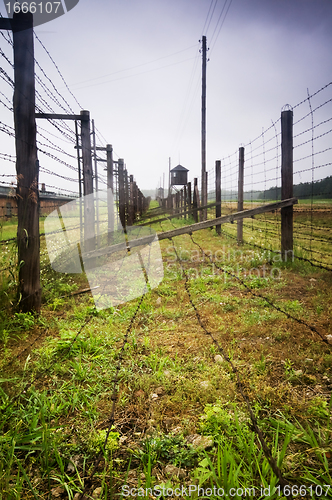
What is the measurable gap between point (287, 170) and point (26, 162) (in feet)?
14.7

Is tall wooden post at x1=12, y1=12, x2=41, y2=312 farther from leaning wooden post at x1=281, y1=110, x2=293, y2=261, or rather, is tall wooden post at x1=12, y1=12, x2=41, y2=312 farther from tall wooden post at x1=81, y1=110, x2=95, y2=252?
leaning wooden post at x1=281, y1=110, x2=293, y2=261

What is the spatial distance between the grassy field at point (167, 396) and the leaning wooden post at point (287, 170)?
1.66 meters

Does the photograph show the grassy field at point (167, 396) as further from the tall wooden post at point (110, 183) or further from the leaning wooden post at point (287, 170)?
the tall wooden post at point (110, 183)

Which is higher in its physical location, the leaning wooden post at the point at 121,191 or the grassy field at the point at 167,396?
the leaning wooden post at the point at 121,191

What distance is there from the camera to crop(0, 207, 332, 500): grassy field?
138cm

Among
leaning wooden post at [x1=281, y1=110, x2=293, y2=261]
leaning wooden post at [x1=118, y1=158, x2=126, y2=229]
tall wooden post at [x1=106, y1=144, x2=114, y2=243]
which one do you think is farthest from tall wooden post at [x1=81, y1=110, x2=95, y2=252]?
leaning wooden post at [x1=118, y1=158, x2=126, y2=229]

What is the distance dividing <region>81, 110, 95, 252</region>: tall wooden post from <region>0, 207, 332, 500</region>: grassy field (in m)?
3.12

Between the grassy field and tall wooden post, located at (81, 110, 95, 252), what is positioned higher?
tall wooden post, located at (81, 110, 95, 252)

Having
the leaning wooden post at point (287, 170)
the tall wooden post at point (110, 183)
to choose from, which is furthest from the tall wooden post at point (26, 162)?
the tall wooden post at point (110, 183)

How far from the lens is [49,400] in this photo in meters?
1.96

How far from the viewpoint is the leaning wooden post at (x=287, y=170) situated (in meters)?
5.02

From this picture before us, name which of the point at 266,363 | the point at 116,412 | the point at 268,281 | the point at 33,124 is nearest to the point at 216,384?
the point at 266,363

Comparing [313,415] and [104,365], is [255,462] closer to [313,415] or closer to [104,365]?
[313,415]

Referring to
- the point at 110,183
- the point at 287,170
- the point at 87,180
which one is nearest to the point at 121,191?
the point at 110,183
